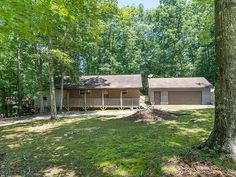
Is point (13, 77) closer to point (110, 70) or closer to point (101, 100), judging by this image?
point (101, 100)

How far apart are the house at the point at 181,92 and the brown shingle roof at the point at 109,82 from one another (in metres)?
5.31

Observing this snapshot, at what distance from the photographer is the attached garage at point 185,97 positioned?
37.6m

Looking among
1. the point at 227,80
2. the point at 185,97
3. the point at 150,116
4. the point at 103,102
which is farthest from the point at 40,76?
the point at 227,80

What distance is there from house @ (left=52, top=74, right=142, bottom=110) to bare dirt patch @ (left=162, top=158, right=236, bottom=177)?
26087 mm

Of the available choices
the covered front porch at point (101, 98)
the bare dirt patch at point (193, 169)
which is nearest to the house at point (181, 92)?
the covered front porch at point (101, 98)

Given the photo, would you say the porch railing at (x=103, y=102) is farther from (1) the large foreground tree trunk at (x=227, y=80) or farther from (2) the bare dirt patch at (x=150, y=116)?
(1) the large foreground tree trunk at (x=227, y=80)

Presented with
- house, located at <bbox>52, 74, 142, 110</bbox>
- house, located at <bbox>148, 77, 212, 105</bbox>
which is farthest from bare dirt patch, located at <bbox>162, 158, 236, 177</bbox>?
house, located at <bbox>148, 77, 212, 105</bbox>

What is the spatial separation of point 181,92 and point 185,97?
2.82ft

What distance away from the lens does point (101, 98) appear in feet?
109

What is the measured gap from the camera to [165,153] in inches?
272

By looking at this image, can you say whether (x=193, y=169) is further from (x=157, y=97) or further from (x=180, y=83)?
(x=180, y=83)

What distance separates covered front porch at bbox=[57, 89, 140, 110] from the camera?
3234 centimetres

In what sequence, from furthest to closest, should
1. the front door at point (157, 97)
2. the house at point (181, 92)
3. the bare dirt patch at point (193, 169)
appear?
1. the front door at point (157, 97)
2. the house at point (181, 92)
3. the bare dirt patch at point (193, 169)

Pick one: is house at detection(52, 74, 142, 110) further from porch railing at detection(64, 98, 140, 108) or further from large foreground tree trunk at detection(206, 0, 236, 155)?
large foreground tree trunk at detection(206, 0, 236, 155)
